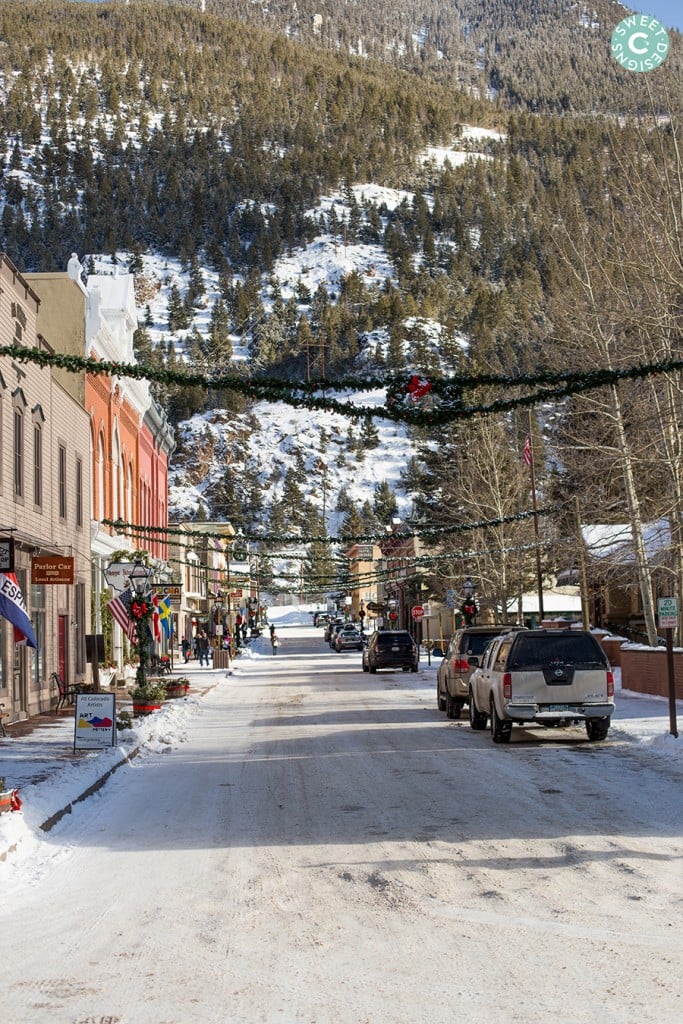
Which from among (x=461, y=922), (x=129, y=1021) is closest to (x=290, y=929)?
(x=461, y=922)

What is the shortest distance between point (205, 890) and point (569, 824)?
386cm

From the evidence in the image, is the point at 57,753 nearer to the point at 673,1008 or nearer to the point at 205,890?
the point at 205,890

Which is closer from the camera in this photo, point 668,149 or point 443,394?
point 443,394

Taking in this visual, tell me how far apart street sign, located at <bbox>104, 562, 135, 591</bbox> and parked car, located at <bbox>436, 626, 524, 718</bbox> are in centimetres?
849

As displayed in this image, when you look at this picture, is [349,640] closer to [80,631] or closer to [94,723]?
[80,631]

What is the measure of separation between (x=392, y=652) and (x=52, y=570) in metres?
24.0

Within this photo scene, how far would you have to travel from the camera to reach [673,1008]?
20.1 feet

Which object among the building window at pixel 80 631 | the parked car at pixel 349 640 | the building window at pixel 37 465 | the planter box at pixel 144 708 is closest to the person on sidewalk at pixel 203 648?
the parked car at pixel 349 640

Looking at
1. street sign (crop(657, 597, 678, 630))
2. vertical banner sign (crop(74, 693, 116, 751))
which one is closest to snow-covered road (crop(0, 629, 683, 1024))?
vertical banner sign (crop(74, 693, 116, 751))

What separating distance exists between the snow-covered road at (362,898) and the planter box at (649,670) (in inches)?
346

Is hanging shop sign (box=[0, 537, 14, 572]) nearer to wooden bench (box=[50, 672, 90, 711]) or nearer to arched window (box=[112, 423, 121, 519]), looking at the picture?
wooden bench (box=[50, 672, 90, 711])

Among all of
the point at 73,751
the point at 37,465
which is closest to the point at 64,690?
the point at 37,465

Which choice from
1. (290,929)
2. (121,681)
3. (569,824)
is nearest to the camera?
(290,929)

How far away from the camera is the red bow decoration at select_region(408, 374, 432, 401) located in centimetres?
1409
